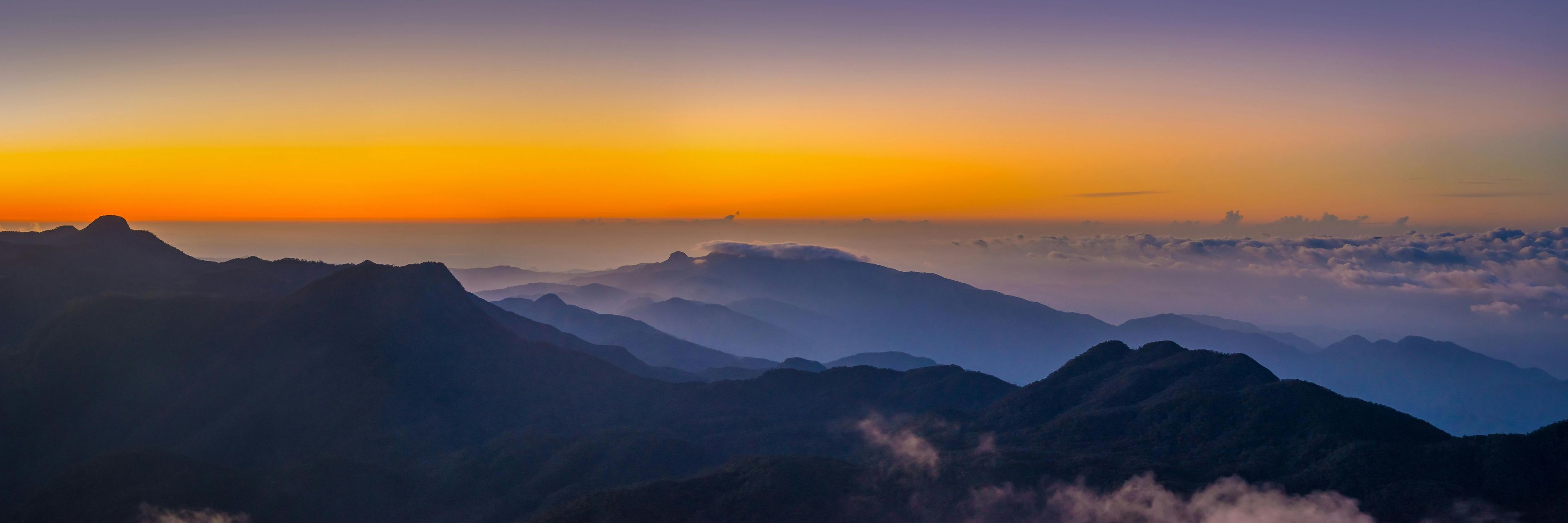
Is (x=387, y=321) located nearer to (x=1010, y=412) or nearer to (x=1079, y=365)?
(x=1010, y=412)

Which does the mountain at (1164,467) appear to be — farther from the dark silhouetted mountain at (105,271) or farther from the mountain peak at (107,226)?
the mountain peak at (107,226)

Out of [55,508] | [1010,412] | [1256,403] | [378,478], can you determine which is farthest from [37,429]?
[1256,403]

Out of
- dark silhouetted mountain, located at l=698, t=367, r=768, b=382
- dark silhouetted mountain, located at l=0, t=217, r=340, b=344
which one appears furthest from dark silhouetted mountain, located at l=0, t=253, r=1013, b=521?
dark silhouetted mountain, located at l=698, t=367, r=768, b=382

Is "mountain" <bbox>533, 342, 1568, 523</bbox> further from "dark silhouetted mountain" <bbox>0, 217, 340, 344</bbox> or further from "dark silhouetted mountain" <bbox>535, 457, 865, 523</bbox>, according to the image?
"dark silhouetted mountain" <bbox>0, 217, 340, 344</bbox>

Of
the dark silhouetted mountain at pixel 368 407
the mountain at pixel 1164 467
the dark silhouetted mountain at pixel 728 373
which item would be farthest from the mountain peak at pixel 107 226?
the mountain at pixel 1164 467

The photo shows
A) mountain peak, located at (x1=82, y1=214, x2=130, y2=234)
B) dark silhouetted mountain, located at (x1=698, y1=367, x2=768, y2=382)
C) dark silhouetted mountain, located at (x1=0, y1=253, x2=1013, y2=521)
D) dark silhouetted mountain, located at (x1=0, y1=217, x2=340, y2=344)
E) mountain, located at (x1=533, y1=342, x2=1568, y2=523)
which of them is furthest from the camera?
dark silhouetted mountain, located at (x1=698, y1=367, x2=768, y2=382)
